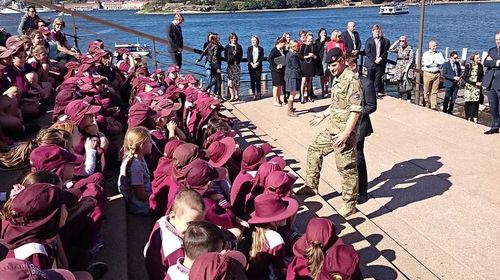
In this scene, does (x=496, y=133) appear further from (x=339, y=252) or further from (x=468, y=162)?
(x=339, y=252)

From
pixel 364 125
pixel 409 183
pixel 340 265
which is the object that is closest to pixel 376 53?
pixel 409 183

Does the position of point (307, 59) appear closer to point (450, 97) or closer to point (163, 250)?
point (450, 97)

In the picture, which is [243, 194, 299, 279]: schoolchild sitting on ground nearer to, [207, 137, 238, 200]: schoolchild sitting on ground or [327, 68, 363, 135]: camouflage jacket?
[207, 137, 238, 200]: schoolchild sitting on ground

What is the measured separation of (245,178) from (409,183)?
288 cm

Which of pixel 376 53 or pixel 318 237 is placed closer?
pixel 318 237

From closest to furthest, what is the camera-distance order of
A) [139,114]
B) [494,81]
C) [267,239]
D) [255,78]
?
[267,239] < [139,114] < [494,81] < [255,78]

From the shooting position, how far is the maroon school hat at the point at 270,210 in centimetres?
358

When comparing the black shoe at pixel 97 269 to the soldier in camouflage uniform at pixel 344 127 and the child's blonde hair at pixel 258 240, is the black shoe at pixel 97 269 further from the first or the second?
the soldier in camouflage uniform at pixel 344 127

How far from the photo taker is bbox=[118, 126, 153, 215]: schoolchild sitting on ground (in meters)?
4.32

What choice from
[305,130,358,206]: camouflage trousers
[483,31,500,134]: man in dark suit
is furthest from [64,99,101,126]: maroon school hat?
[483,31,500,134]: man in dark suit

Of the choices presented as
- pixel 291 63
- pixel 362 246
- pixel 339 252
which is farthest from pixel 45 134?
pixel 291 63

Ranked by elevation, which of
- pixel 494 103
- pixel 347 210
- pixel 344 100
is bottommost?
pixel 347 210

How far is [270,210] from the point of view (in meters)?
3.63

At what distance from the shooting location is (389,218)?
5.55 metres
